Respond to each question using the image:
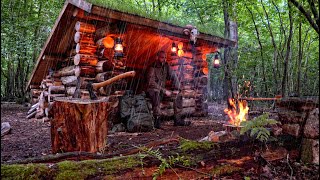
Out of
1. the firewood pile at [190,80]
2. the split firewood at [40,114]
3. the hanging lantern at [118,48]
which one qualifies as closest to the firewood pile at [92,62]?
the hanging lantern at [118,48]

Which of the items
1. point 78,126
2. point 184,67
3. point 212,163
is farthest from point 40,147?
point 184,67

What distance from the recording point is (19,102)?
15492 millimetres

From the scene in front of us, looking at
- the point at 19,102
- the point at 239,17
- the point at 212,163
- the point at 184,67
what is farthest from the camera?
the point at 19,102

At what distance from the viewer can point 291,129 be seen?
390 centimetres

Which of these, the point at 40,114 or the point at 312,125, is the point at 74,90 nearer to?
the point at 40,114

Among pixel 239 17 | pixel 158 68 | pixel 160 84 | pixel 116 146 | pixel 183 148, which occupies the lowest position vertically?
pixel 116 146

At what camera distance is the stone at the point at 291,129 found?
3.81m

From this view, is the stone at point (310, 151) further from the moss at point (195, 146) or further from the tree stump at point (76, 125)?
the tree stump at point (76, 125)

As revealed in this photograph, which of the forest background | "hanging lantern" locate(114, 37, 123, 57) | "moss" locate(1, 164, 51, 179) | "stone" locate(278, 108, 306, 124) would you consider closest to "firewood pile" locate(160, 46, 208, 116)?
the forest background

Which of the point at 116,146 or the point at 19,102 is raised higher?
the point at 116,146

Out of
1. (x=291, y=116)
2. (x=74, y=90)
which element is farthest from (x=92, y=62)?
(x=291, y=116)

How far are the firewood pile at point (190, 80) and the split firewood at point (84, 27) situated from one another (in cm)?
425

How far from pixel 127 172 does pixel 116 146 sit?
2582mm

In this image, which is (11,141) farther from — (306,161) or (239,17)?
(239,17)
